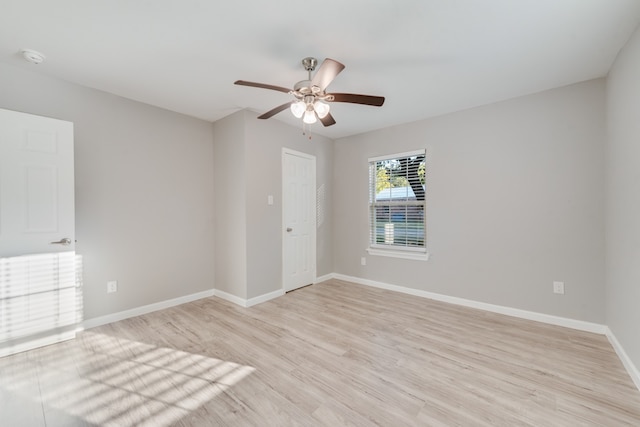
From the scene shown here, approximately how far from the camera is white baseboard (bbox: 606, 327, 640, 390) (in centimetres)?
190

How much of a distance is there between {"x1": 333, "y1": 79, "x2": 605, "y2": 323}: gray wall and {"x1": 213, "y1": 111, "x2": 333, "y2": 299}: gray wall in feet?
5.75

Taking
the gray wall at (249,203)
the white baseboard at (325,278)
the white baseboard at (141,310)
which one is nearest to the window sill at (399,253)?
the white baseboard at (325,278)

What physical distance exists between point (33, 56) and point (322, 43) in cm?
237

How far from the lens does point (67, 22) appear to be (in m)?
1.87

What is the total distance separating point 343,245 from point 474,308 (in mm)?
2133

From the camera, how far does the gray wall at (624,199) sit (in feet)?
6.38

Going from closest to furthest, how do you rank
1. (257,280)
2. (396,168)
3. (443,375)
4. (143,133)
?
(443,375), (143,133), (257,280), (396,168)

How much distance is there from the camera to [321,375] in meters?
2.03

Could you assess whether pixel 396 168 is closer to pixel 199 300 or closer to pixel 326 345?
pixel 326 345

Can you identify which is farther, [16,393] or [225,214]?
[225,214]

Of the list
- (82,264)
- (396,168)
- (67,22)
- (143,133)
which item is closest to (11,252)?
(82,264)

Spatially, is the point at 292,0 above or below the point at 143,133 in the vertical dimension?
above

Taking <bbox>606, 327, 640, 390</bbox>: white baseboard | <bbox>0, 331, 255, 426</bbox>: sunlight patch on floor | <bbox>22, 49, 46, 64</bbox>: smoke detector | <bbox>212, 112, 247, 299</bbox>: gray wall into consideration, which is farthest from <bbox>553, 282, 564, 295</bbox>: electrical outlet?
<bbox>22, 49, 46, 64</bbox>: smoke detector

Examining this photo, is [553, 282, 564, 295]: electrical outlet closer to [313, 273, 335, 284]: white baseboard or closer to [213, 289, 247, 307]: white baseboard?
[313, 273, 335, 284]: white baseboard
